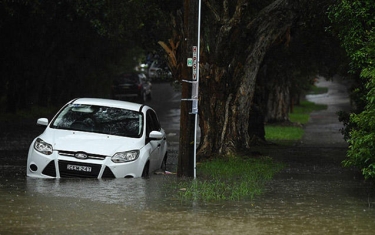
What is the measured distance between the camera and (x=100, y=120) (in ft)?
55.4

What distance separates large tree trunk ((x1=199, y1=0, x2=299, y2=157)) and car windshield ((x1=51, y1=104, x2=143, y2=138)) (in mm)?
3906

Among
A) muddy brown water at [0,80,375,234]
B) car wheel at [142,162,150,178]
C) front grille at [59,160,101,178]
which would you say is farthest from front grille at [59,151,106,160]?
car wheel at [142,162,150,178]

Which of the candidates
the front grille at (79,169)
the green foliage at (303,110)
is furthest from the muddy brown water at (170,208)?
the green foliage at (303,110)

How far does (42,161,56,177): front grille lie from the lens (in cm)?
1533

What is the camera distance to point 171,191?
14.0 metres

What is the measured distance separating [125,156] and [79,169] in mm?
839

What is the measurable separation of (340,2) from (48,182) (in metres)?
5.85

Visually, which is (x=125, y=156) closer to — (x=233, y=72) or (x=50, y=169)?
(x=50, y=169)

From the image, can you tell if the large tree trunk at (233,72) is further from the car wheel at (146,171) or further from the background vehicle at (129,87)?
the background vehicle at (129,87)

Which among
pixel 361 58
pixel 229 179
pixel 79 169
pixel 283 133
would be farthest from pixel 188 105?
pixel 283 133

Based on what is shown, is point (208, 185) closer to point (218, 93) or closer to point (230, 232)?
point (230, 232)

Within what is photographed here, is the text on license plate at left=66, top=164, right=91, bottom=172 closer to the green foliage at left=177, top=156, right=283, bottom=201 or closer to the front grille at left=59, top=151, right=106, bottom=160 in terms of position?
the front grille at left=59, top=151, right=106, bottom=160

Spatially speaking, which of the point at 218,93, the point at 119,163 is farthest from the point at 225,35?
the point at 119,163

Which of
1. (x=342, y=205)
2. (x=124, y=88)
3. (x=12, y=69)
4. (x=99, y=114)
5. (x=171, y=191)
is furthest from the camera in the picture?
(x=124, y=88)
